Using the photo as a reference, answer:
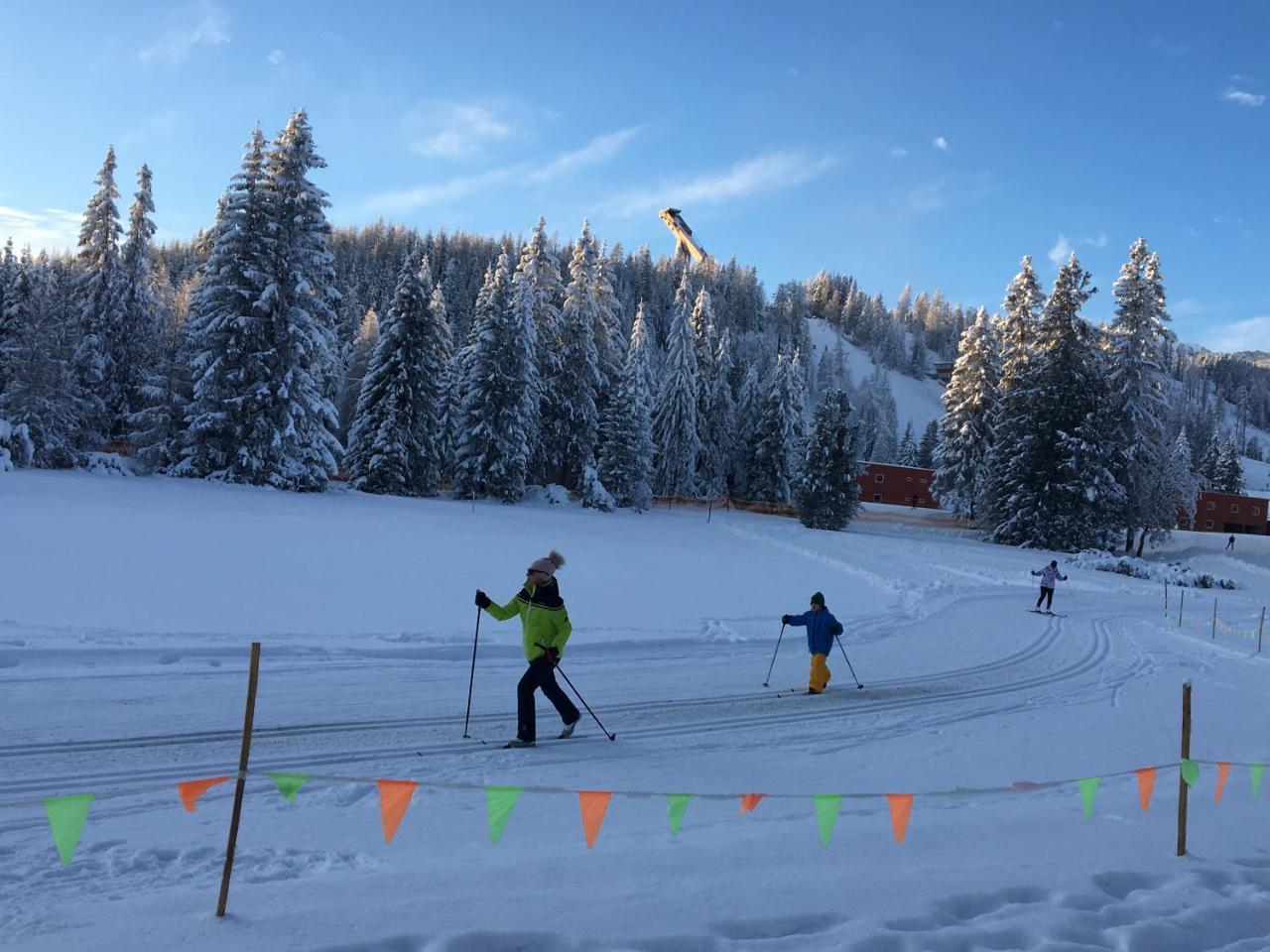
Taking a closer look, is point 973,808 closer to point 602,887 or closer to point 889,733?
point 889,733

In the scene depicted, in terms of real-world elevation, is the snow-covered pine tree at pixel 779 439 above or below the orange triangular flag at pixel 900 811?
above

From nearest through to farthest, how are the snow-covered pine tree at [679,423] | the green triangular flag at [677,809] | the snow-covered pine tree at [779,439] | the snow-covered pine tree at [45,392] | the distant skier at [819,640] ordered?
the green triangular flag at [677,809] < the distant skier at [819,640] < the snow-covered pine tree at [45,392] < the snow-covered pine tree at [679,423] < the snow-covered pine tree at [779,439]

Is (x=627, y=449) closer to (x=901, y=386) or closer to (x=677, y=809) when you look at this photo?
(x=677, y=809)

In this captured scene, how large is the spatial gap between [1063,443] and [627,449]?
842 inches

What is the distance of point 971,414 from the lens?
150 ft

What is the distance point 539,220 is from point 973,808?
39.4 metres

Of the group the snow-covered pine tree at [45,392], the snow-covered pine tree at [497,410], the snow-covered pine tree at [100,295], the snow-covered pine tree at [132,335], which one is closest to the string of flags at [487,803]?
the snow-covered pine tree at [45,392]

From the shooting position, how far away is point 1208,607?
25719mm

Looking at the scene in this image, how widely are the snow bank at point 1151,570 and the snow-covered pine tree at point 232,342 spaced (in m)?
32.9

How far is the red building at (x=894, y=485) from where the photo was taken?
76.0 meters

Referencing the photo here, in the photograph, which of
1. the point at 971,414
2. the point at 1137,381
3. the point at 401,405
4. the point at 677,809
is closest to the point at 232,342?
the point at 401,405

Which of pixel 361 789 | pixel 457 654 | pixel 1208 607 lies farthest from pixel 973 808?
pixel 1208 607

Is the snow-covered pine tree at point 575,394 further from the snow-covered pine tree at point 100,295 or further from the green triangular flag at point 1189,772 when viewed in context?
the green triangular flag at point 1189,772

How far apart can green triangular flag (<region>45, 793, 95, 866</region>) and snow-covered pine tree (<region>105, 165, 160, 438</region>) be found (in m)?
35.5
